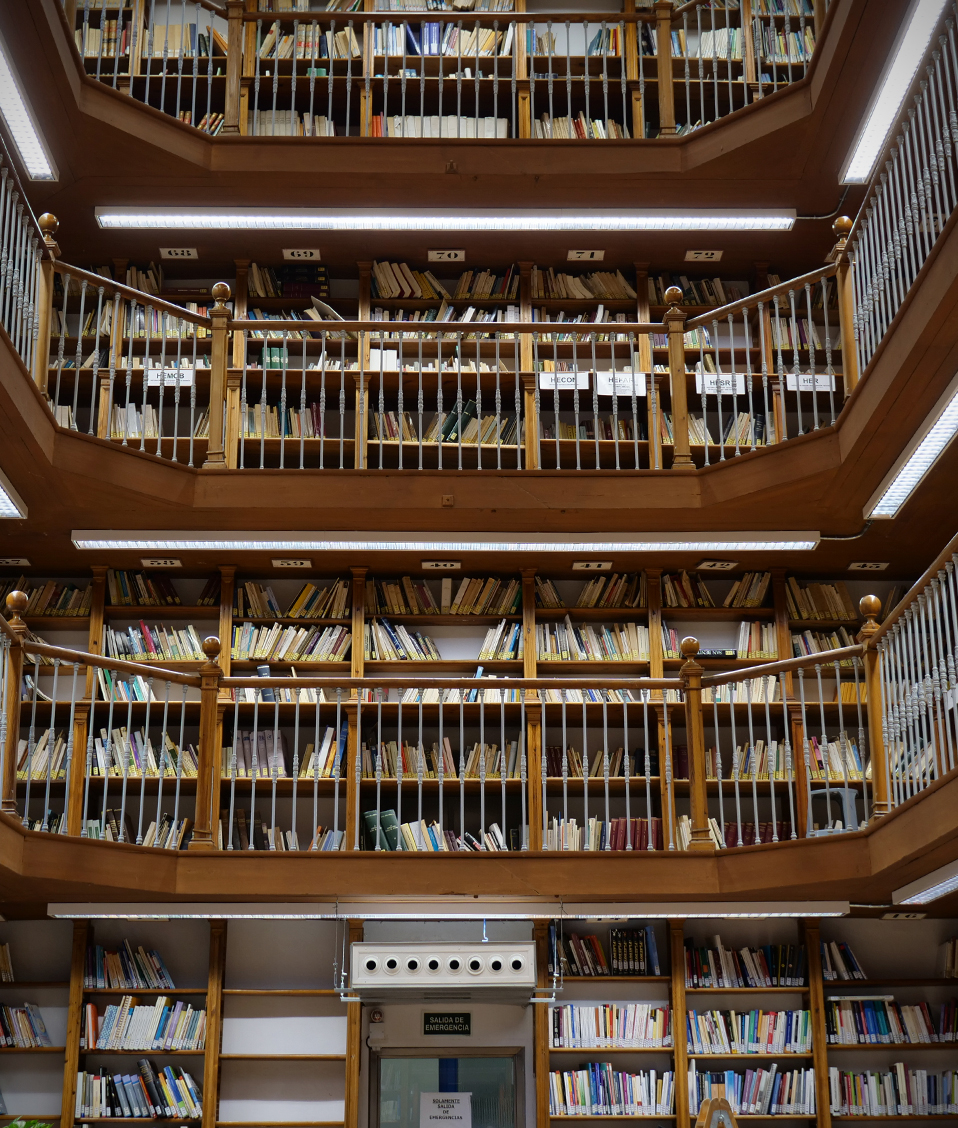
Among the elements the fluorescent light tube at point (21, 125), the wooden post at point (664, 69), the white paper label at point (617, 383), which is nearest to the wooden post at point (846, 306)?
the white paper label at point (617, 383)

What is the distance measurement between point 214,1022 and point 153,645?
2131 millimetres

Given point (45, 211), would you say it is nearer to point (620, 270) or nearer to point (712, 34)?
point (620, 270)

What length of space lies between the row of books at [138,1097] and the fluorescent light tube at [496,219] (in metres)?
4.85

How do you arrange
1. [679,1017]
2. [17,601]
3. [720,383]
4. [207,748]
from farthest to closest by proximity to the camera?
[720,383] → [679,1017] → [207,748] → [17,601]

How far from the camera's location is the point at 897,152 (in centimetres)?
622

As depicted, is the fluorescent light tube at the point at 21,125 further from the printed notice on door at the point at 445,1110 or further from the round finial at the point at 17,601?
the printed notice on door at the point at 445,1110

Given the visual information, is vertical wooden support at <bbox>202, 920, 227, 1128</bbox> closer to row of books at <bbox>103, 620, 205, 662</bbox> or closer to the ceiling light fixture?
the ceiling light fixture

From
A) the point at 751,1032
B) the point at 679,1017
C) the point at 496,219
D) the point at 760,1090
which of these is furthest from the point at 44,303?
the point at 760,1090

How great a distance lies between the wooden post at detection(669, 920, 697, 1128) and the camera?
701 cm

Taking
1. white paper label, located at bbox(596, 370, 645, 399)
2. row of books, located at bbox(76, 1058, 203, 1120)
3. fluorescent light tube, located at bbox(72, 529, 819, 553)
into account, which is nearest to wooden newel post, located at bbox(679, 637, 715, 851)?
fluorescent light tube, located at bbox(72, 529, 819, 553)

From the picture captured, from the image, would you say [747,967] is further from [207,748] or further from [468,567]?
[207,748]

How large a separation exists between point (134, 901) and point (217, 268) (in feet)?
13.9

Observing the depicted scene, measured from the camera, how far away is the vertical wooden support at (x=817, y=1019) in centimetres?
702

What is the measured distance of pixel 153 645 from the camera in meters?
7.89
